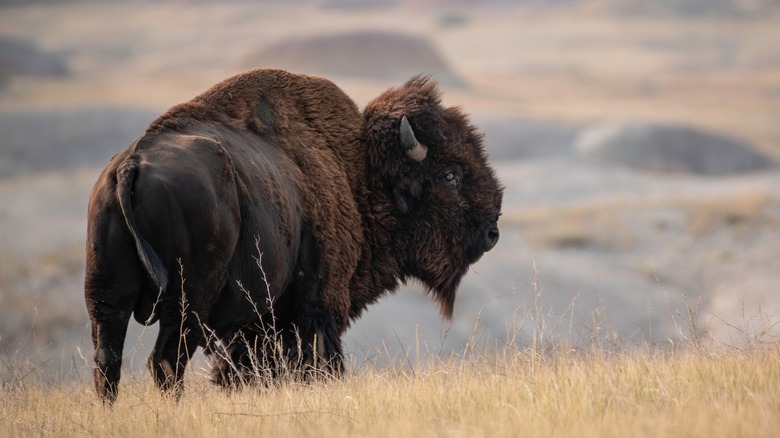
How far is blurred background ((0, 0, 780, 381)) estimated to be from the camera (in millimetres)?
16547

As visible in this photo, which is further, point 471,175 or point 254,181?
point 471,175

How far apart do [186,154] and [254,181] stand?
631 mm

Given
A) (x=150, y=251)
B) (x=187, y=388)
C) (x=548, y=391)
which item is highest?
(x=548, y=391)

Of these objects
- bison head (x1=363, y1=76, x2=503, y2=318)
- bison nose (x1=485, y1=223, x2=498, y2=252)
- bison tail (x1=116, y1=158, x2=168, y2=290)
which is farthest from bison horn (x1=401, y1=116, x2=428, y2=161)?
bison tail (x1=116, y1=158, x2=168, y2=290)

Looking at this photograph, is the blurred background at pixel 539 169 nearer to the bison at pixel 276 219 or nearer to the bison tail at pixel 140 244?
the bison at pixel 276 219

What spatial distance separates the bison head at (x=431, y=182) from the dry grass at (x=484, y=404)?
→ 5.62 feet

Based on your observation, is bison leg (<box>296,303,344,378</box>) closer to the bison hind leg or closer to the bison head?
the bison hind leg

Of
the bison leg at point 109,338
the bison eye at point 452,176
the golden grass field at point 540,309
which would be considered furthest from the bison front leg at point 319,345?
the bison eye at point 452,176

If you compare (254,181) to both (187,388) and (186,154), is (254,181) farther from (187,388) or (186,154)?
(187,388)

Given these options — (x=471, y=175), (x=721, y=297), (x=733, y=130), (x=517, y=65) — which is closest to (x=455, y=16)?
(x=517, y=65)

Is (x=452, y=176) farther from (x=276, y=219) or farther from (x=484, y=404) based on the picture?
(x=484, y=404)

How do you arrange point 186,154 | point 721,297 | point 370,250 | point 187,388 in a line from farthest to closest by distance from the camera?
point 721,297
point 370,250
point 187,388
point 186,154

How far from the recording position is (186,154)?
223 inches

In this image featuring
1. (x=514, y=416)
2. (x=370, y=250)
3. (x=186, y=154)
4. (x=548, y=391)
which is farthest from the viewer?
(x=370, y=250)
